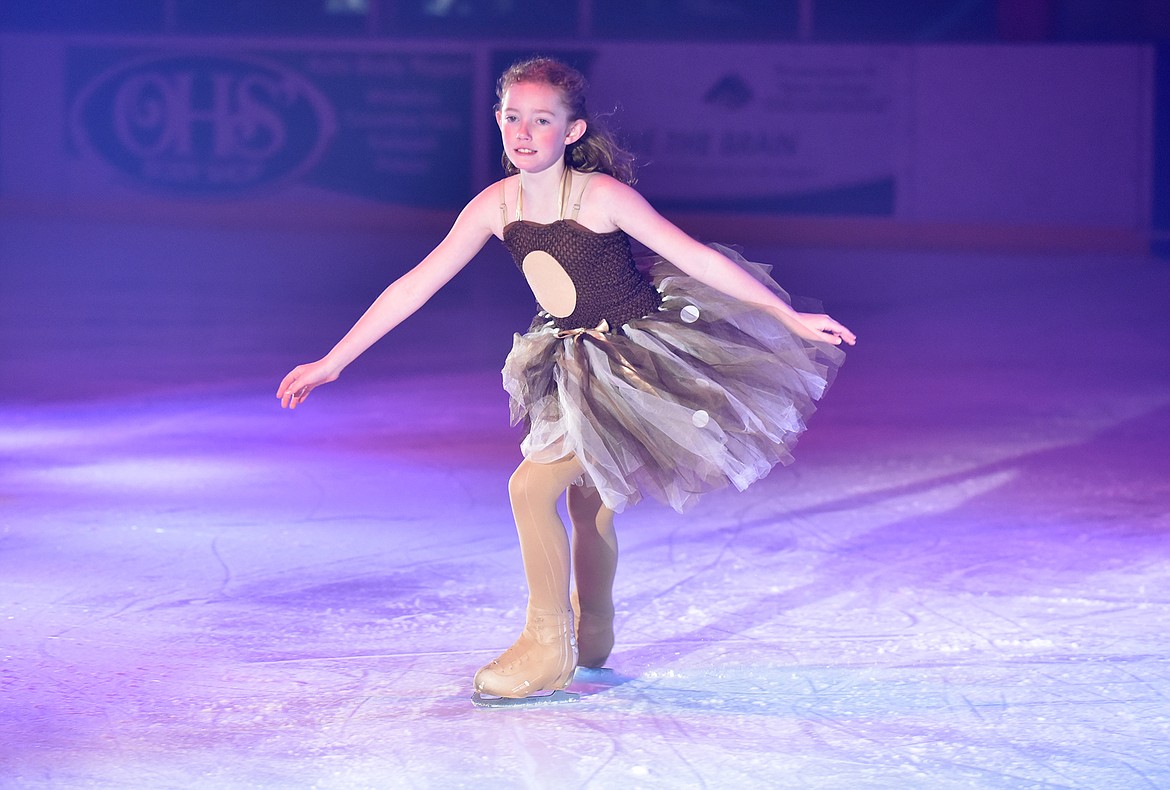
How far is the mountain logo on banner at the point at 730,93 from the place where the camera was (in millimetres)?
15766

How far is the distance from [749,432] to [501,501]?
189 centimetres

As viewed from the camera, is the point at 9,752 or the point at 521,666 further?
the point at 521,666

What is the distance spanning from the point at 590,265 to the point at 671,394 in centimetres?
31

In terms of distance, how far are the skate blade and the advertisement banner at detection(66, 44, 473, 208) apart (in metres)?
13.7

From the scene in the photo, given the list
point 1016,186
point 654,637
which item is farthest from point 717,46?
point 654,637

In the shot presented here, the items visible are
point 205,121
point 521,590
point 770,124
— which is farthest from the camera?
point 205,121

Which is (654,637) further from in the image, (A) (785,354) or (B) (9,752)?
(B) (9,752)

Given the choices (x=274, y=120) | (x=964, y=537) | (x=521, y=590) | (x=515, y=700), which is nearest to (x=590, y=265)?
(x=515, y=700)

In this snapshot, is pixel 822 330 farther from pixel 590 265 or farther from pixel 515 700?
pixel 515 700

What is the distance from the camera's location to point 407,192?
16.3 meters

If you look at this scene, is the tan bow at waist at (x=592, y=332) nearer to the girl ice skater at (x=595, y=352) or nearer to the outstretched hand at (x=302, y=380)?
the girl ice skater at (x=595, y=352)

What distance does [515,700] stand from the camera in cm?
289

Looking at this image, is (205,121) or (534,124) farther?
(205,121)

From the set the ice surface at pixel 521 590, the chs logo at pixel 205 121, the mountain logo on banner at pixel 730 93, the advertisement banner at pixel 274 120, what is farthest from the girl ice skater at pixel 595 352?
the chs logo at pixel 205 121
